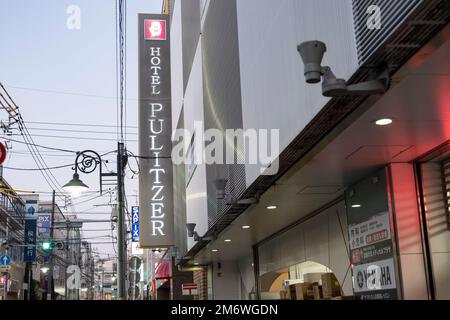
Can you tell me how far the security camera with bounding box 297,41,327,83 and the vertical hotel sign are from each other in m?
17.1

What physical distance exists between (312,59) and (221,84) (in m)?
8.40

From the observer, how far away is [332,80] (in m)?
5.23

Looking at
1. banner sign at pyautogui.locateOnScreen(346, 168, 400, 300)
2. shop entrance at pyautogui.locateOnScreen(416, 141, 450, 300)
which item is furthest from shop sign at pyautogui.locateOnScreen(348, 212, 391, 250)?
shop entrance at pyautogui.locateOnScreen(416, 141, 450, 300)

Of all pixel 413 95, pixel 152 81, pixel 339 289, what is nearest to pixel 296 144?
pixel 413 95

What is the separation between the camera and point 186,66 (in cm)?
2102

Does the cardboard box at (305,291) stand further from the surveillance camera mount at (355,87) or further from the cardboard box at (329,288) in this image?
the surveillance camera mount at (355,87)

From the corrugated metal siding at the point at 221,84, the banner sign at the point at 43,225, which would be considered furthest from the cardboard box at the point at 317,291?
the banner sign at the point at 43,225

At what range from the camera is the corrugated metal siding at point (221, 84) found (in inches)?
458

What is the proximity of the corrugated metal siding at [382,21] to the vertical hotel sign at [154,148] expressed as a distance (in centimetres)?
1732

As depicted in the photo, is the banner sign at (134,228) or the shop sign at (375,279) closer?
the shop sign at (375,279)

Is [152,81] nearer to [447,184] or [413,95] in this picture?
[447,184]

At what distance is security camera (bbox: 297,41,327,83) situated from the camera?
16.9ft

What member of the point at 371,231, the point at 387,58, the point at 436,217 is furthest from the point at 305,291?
the point at 387,58

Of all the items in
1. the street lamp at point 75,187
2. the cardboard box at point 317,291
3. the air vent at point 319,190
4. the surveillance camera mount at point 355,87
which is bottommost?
the cardboard box at point 317,291
